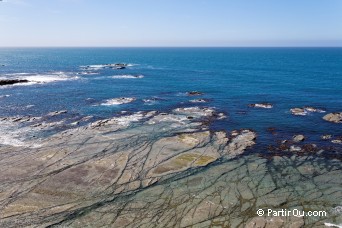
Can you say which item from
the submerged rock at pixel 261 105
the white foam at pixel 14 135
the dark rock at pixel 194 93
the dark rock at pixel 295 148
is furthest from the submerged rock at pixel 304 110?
the white foam at pixel 14 135

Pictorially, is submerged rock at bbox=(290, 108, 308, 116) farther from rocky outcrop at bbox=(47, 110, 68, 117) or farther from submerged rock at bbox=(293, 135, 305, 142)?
rocky outcrop at bbox=(47, 110, 68, 117)

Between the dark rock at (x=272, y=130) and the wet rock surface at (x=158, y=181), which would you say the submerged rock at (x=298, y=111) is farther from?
the wet rock surface at (x=158, y=181)

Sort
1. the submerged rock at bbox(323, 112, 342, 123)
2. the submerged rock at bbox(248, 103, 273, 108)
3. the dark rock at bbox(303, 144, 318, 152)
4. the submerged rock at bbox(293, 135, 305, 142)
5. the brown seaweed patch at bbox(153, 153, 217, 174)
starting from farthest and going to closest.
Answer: the submerged rock at bbox(248, 103, 273, 108) → the submerged rock at bbox(323, 112, 342, 123) → the submerged rock at bbox(293, 135, 305, 142) → the dark rock at bbox(303, 144, 318, 152) → the brown seaweed patch at bbox(153, 153, 217, 174)

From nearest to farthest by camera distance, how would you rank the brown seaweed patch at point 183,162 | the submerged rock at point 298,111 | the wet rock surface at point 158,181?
the wet rock surface at point 158,181
the brown seaweed patch at point 183,162
the submerged rock at point 298,111

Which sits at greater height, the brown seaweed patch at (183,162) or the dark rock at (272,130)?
the dark rock at (272,130)

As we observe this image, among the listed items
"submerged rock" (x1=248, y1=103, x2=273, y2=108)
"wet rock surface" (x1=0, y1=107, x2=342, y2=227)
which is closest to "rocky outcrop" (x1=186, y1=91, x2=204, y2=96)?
"submerged rock" (x1=248, y1=103, x2=273, y2=108)
